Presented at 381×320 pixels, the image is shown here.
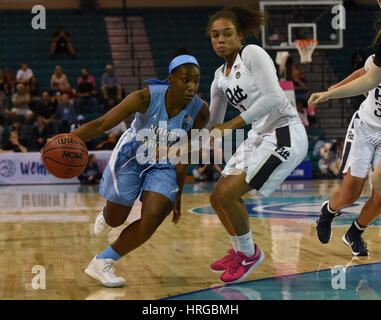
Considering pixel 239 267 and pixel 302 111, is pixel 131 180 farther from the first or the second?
pixel 302 111

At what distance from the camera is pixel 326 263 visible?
5289 mm

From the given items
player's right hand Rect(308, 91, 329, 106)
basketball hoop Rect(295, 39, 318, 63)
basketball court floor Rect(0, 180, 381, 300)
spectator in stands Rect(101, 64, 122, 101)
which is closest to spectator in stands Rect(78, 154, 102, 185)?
spectator in stands Rect(101, 64, 122, 101)

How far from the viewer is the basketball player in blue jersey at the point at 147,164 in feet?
14.6

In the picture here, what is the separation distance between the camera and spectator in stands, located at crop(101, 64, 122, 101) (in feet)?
53.5

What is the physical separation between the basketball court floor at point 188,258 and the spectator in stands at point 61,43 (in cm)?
933

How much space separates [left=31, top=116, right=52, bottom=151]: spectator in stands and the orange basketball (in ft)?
36.8

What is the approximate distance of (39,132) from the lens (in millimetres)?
15336

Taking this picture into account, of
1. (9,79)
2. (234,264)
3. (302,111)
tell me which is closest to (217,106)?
(234,264)

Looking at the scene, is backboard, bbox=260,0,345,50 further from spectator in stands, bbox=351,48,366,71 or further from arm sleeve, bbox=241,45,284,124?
arm sleeve, bbox=241,45,284,124

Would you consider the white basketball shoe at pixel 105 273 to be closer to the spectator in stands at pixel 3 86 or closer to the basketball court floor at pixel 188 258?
the basketball court floor at pixel 188 258
